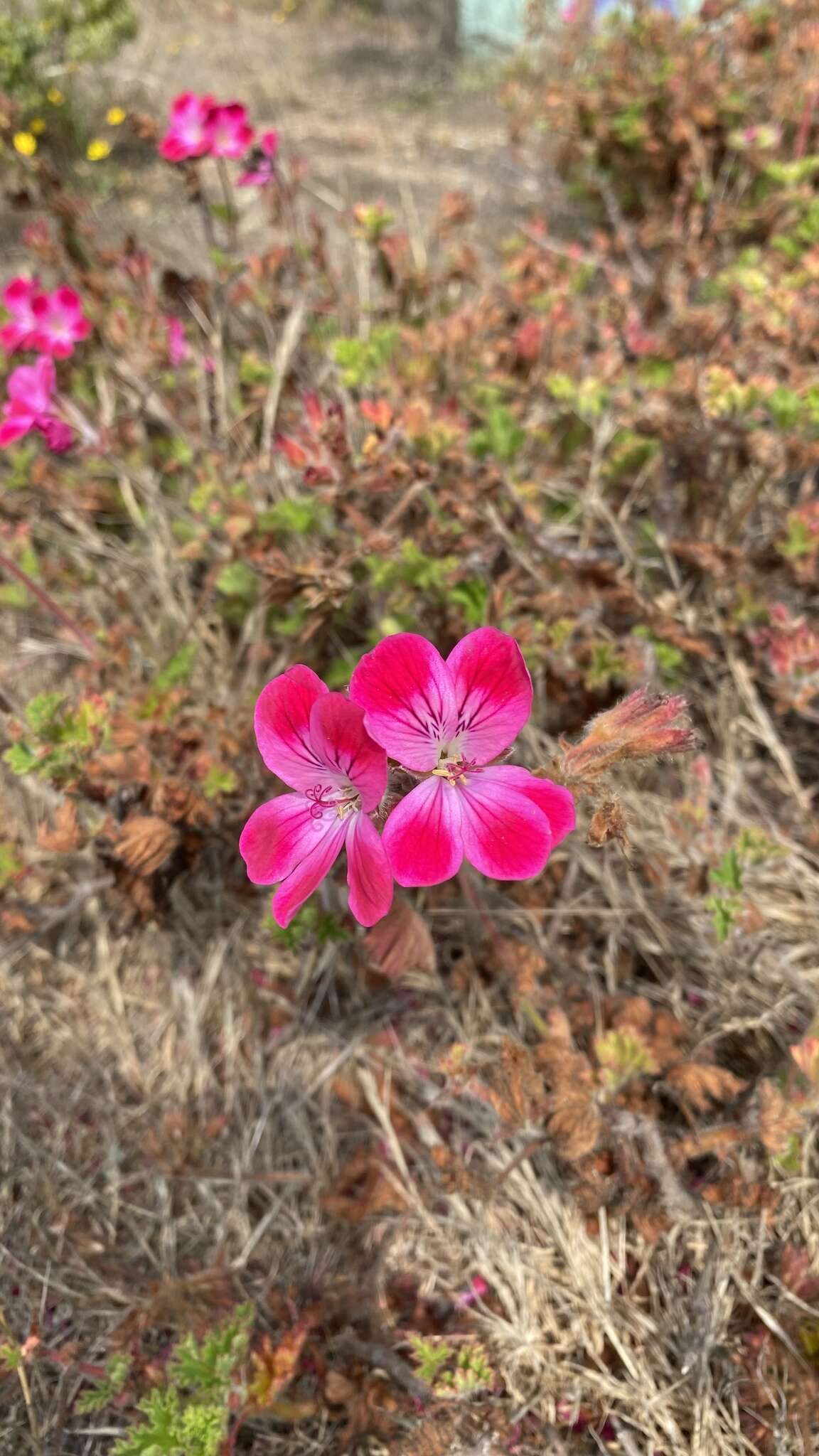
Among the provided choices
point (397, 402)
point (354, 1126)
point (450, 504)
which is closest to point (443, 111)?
point (397, 402)

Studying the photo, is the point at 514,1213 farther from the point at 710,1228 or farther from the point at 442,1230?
the point at 710,1228

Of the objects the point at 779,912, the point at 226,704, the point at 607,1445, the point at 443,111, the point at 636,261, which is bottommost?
the point at 607,1445

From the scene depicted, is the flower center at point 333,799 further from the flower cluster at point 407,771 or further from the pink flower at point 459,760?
the pink flower at point 459,760

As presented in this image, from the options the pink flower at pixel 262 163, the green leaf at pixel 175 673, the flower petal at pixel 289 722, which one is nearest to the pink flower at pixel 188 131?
the pink flower at pixel 262 163

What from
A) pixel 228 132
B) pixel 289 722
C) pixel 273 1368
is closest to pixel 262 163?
pixel 228 132

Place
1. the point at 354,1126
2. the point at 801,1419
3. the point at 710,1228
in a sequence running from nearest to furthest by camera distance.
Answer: the point at 801,1419 < the point at 710,1228 < the point at 354,1126

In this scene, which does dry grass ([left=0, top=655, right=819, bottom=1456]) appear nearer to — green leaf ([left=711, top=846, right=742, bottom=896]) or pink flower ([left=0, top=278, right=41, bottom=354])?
green leaf ([left=711, top=846, right=742, bottom=896])
